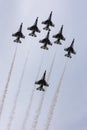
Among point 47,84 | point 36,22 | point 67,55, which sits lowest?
point 47,84

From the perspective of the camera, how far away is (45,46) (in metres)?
114

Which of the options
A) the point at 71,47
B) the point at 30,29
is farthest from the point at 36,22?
the point at 71,47

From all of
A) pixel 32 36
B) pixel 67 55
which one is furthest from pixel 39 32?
pixel 67 55

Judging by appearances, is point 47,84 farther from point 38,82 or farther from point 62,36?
point 62,36

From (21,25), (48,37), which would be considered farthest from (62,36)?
(21,25)

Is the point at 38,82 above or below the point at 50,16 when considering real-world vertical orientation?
below

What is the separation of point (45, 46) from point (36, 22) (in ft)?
27.7

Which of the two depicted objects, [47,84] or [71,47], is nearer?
[47,84]

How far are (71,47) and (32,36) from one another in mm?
13848

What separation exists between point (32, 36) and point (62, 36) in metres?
9.87

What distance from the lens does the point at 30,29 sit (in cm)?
11388

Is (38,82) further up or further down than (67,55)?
further down

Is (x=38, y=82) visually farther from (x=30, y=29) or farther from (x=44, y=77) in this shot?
(x=30, y=29)

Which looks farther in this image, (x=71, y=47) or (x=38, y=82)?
(x=71, y=47)
